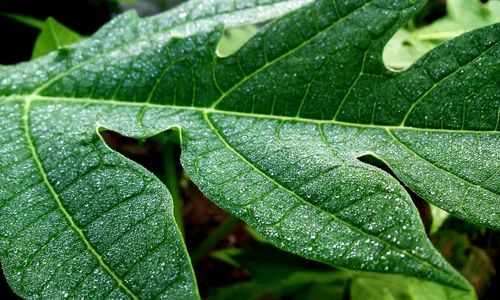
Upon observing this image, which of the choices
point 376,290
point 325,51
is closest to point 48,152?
point 325,51

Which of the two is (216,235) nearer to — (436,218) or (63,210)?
(436,218)

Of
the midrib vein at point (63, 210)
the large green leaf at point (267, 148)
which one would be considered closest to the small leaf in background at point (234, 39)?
the large green leaf at point (267, 148)

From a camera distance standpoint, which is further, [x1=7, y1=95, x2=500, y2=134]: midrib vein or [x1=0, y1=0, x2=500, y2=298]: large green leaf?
[x1=7, y1=95, x2=500, y2=134]: midrib vein

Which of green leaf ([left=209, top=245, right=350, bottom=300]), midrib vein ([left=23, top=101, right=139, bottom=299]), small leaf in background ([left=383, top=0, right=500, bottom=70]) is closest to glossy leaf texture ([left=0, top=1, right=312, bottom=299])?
midrib vein ([left=23, top=101, right=139, bottom=299])

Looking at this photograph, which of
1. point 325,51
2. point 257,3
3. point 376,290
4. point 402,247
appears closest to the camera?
point 402,247

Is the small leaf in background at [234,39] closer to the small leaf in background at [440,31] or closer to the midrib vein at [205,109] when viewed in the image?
the small leaf in background at [440,31]

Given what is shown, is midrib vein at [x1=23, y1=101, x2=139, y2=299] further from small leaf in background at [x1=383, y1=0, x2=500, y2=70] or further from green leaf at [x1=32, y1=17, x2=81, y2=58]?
small leaf in background at [x1=383, y1=0, x2=500, y2=70]

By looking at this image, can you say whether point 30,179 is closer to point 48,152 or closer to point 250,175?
point 48,152

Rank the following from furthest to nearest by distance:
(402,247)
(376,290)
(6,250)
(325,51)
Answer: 1. (376,290)
2. (325,51)
3. (6,250)
4. (402,247)
